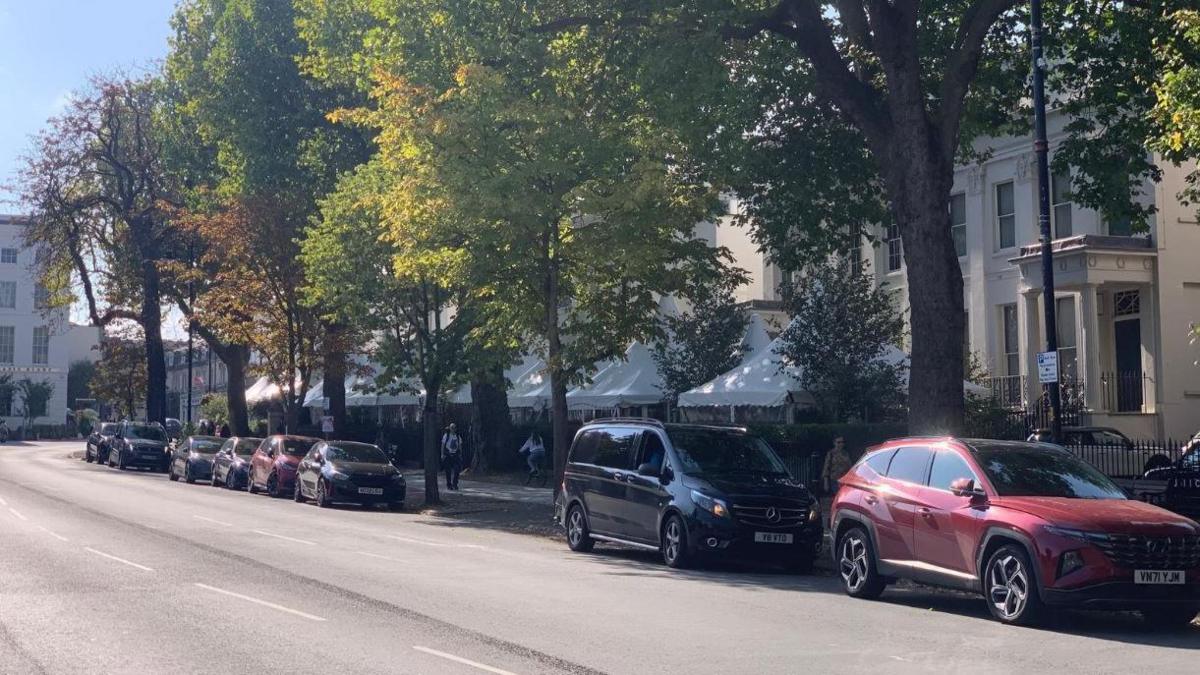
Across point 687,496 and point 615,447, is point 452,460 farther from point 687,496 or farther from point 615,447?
point 687,496

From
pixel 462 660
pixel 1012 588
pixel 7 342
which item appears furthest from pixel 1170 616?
pixel 7 342

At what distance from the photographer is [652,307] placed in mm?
24375

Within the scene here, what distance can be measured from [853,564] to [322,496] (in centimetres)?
1711


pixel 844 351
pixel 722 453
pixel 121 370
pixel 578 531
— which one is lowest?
pixel 578 531

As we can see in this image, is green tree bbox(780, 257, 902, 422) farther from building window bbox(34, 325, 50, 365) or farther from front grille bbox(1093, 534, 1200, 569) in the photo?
building window bbox(34, 325, 50, 365)

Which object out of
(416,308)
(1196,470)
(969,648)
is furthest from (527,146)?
(969,648)

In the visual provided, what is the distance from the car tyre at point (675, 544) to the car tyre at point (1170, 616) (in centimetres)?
576

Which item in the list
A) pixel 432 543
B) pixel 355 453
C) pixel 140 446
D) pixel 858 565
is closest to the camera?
pixel 858 565

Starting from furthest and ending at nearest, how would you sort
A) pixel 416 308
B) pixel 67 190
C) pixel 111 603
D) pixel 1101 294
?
1. pixel 67 190
2. pixel 1101 294
3. pixel 416 308
4. pixel 111 603

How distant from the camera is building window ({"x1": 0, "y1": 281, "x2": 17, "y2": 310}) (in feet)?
366

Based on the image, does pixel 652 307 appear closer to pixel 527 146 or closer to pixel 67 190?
pixel 527 146

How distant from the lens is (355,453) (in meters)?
30.0

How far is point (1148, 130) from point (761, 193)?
6.52 m

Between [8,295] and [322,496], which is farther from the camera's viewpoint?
[8,295]
